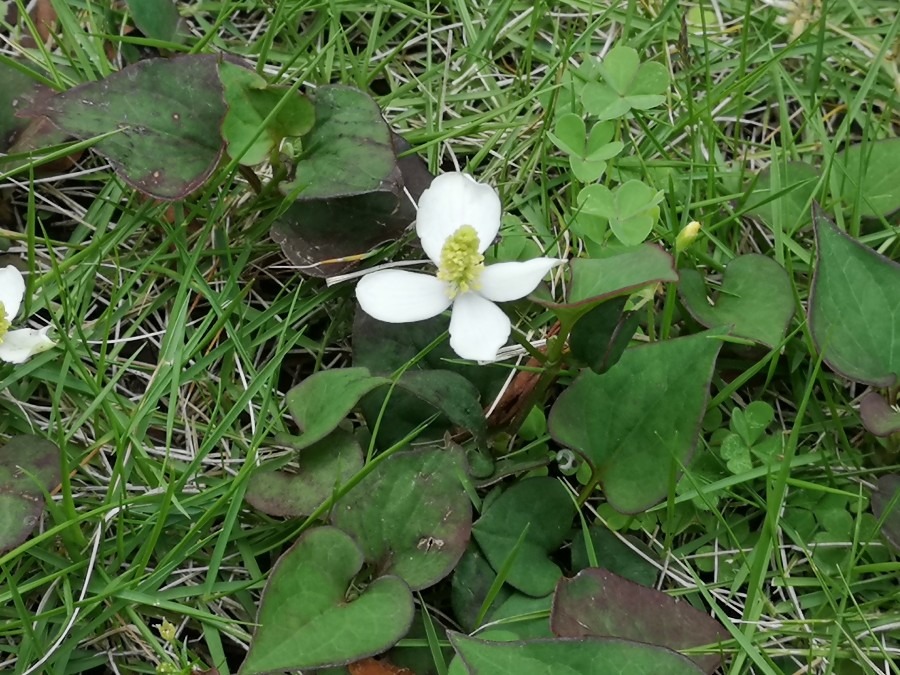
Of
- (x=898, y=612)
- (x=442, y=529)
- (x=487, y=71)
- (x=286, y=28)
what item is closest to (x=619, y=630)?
(x=442, y=529)

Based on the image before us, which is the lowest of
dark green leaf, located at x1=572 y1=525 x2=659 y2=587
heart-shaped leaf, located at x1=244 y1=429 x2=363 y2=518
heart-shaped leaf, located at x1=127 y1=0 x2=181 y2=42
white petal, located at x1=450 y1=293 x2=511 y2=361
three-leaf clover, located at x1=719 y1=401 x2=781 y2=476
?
dark green leaf, located at x1=572 y1=525 x2=659 y2=587

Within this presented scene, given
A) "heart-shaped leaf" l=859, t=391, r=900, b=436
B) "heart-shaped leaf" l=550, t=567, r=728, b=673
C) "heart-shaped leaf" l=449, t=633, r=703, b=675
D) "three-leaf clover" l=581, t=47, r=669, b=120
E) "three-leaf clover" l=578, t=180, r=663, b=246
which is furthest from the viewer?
"three-leaf clover" l=581, t=47, r=669, b=120

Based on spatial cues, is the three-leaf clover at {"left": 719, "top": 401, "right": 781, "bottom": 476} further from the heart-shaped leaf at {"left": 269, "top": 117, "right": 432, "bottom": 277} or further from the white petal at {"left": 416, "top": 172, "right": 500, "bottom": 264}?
the heart-shaped leaf at {"left": 269, "top": 117, "right": 432, "bottom": 277}

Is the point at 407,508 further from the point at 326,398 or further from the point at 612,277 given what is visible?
the point at 612,277

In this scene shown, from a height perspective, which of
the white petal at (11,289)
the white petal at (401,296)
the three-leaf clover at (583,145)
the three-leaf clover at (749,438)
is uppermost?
the three-leaf clover at (583,145)

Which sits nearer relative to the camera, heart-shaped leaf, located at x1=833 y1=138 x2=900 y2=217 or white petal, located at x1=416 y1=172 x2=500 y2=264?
white petal, located at x1=416 y1=172 x2=500 y2=264

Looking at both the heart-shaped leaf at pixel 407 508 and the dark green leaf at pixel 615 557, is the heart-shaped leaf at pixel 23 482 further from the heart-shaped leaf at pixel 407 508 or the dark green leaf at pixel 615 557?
the dark green leaf at pixel 615 557

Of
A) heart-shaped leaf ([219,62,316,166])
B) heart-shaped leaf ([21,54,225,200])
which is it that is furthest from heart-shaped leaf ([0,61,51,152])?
heart-shaped leaf ([219,62,316,166])

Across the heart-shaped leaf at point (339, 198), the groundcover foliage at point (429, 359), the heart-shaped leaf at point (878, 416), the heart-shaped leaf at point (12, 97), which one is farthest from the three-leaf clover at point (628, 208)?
the heart-shaped leaf at point (12, 97)
